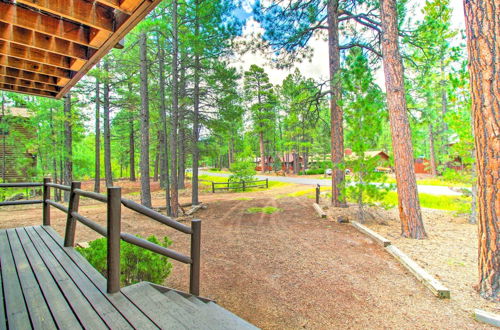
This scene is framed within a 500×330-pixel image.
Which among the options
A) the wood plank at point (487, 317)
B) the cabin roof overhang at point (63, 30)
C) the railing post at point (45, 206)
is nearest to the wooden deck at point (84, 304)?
the railing post at point (45, 206)

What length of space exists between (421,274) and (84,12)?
18.5 ft

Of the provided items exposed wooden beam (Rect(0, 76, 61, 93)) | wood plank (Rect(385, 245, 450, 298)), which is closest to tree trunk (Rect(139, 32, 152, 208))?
exposed wooden beam (Rect(0, 76, 61, 93))

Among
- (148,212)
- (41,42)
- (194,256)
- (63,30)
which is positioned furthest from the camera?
(41,42)

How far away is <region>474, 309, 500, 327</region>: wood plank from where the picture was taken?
2.61 m

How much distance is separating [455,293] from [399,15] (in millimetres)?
7822

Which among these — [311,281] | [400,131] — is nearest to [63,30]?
[311,281]

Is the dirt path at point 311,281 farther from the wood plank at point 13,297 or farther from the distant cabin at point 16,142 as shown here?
the distant cabin at point 16,142

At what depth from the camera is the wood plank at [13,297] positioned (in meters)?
1.61

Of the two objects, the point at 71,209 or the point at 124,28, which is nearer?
the point at 124,28

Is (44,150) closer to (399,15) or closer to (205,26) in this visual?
(205,26)

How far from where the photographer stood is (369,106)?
6.55 m

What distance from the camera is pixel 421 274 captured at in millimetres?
3680

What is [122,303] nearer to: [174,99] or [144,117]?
[174,99]

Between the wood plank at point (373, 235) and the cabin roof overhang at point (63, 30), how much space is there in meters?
5.73
